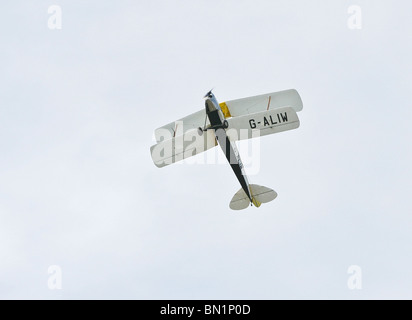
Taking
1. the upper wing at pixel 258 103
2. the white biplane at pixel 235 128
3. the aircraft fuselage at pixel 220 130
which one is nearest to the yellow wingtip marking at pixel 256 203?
the white biplane at pixel 235 128

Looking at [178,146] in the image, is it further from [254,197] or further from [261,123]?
[254,197]

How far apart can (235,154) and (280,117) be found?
113 inches

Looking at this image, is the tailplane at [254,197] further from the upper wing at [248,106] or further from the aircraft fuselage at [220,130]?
the upper wing at [248,106]

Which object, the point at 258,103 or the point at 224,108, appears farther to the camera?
the point at 258,103

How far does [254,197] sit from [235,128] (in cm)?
430

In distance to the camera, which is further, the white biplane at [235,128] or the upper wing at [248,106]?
the upper wing at [248,106]

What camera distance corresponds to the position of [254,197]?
36.1 metres

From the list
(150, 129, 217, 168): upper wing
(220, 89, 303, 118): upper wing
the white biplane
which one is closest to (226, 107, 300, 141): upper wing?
the white biplane

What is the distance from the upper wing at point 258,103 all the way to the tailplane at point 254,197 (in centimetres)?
358

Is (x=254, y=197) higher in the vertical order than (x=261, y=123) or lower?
lower

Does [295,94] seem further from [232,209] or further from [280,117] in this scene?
[232,209]

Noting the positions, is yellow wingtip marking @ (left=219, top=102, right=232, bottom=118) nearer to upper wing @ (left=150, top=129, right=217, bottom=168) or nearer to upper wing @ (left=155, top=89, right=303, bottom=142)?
upper wing @ (left=155, top=89, right=303, bottom=142)

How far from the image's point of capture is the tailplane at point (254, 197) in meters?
36.0

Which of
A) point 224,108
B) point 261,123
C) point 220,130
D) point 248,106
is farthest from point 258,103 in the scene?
point 220,130
